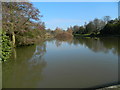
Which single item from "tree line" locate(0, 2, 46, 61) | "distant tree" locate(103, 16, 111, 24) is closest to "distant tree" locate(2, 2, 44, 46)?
"tree line" locate(0, 2, 46, 61)

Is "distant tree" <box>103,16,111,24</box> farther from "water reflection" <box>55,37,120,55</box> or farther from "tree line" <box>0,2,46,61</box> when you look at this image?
"tree line" <box>0,2,46,61</box>

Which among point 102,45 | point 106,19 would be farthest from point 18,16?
point 106,19

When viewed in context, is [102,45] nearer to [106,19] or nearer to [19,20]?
[19,20]

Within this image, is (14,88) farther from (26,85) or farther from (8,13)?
(8,13)

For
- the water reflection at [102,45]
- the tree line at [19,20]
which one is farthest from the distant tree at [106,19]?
the tree line at [19,20]

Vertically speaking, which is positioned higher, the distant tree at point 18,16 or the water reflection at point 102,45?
the distant tree at point 18,16

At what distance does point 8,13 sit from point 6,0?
5.23 ft

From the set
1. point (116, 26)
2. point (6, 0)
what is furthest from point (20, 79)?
point (116, 26)

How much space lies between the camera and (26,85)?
8.60ft

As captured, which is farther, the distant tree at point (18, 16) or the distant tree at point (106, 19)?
the distant tree at point (106, 19)

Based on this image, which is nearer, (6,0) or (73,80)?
(73,80)

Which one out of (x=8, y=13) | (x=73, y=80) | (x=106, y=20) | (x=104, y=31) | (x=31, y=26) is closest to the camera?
(x=73, y=80)

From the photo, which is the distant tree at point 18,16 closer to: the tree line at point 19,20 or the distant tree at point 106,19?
the tree line at point 19,20

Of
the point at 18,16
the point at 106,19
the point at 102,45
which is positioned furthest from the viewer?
the point at 106,19
